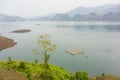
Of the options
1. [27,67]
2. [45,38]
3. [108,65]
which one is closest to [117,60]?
[108,65]

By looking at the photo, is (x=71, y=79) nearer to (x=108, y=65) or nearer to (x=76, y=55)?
(x=108, y=65)

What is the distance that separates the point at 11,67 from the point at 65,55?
36766 mm

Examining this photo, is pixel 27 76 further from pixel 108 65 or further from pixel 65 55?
pixel 65 55

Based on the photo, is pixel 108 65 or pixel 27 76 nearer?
pixel 27 76

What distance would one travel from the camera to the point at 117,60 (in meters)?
60.7

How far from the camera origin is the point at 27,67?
31875mm

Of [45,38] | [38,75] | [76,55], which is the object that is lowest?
[76,55]

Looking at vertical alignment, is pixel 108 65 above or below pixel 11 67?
below

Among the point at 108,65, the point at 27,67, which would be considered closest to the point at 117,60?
the point at 108,65

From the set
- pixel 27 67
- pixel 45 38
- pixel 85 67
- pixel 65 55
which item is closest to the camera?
pixel 27 67

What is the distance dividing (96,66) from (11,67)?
26.9m

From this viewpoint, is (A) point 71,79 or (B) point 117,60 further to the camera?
(B) point 117,60

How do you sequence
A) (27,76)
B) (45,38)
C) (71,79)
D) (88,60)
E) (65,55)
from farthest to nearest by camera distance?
(65,55) → (88,60) → (45,38) → (71,79) → (27,76)

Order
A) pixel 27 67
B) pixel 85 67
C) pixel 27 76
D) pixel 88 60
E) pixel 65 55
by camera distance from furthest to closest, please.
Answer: pixel 65 55
pixel 88 60
pixel 85 67
pixel 27 67
pixel 27 76
